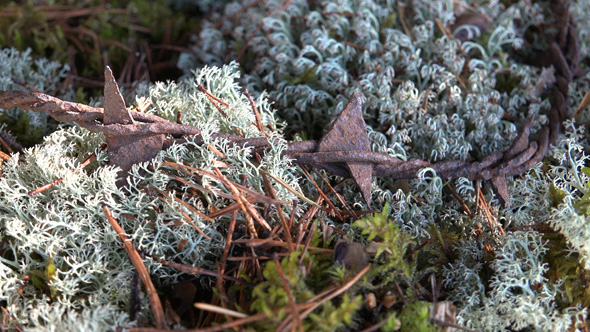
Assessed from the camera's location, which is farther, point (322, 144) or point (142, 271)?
point (322, 144)

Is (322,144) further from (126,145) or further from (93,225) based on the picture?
(93,225)

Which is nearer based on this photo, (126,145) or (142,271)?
(142,271)

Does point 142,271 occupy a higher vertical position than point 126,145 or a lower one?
lower

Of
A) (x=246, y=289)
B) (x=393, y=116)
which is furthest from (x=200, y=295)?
(x=393, y=116)

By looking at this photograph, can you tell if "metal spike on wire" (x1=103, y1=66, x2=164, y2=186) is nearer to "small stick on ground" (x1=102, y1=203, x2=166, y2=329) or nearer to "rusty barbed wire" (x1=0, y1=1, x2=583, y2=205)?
"rusty barbed wire" (x1=0, y1=1, x2=583, y2=205)

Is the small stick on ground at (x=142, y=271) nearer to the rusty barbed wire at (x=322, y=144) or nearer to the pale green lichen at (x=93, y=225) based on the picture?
the pale green lichen at (x=93, y=225)

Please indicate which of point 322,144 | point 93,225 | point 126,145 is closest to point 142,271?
point 93,225

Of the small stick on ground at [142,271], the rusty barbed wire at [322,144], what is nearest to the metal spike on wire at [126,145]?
the rusty barbed wire at [322,144]

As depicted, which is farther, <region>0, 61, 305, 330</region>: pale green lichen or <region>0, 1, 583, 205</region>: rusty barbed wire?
<region>0, 1, 583, 205</region>: rusty barbed wire

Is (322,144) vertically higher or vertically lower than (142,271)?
higher

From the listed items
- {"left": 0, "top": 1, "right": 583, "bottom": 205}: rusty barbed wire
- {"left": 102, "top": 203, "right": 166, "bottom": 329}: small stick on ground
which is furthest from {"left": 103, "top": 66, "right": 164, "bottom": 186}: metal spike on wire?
{"left": 102, "top": 203, "right": 166, "bottom": 329}: small stick on ground

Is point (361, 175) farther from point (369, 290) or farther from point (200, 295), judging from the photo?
point (200, 295)
